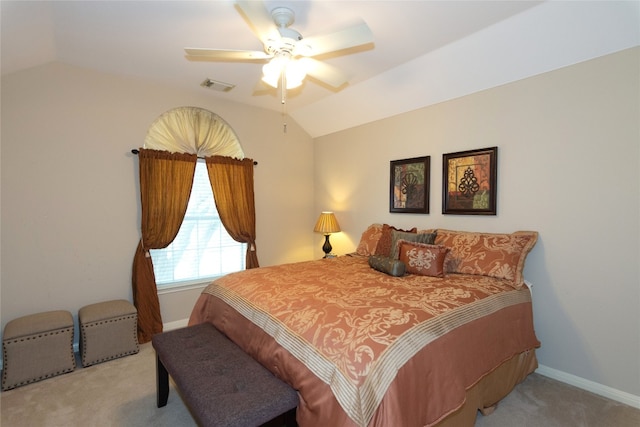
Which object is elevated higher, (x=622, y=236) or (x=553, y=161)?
(x=553, y=161)

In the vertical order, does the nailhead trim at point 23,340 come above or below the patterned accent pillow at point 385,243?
below

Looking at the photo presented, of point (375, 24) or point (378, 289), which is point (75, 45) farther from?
point (378, 289)

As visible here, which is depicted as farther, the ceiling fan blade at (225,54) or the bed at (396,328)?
the ceiling fan blade at (225,54)

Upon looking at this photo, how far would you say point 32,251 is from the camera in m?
2.72

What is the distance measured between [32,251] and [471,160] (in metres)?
4.10

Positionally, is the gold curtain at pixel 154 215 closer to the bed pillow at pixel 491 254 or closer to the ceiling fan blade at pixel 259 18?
the ceiling fan blade at pixel 259 18

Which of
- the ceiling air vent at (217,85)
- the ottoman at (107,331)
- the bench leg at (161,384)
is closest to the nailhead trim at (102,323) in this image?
the ottoman at (107,331)

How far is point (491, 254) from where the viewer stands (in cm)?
249

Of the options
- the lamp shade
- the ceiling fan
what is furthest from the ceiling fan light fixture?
the lamp shade

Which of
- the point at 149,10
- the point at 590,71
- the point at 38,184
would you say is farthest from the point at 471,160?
the point at 38,184

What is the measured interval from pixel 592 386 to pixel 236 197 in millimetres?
3775

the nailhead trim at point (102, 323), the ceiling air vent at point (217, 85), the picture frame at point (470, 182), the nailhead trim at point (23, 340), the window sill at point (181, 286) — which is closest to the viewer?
the nailhead trim at point (23, 340)

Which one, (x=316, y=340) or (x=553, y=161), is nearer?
(x=316, y=340)

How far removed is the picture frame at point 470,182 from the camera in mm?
2797
